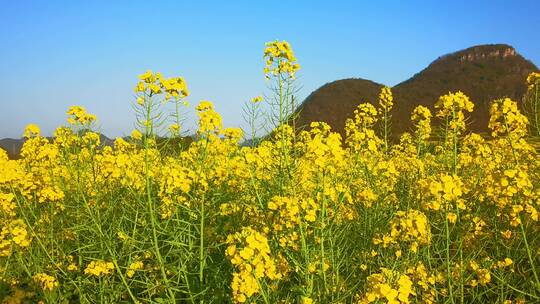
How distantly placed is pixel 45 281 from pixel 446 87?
3401cm

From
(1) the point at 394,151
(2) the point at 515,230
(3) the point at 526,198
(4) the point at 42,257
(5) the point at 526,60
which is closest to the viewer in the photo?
(3) the point at 526,198

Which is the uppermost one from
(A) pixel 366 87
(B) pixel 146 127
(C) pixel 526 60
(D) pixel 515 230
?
(C) pixel 526 60

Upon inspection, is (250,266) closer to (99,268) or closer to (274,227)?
(274,227)

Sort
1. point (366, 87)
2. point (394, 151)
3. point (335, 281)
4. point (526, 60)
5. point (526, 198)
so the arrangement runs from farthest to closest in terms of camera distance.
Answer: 1. point (526, 60)
2. point (366, 87)
3. point (394, 151)
4. point (526, 198)
5. point (335, 281)

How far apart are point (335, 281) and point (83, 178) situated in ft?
7.59

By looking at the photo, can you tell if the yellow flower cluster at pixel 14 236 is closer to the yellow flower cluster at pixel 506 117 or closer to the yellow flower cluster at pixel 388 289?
the yellow flower cluster at pixel 388 289

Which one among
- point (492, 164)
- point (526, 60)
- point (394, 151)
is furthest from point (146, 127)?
point (526, 60)

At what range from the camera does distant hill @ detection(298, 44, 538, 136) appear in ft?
96.7

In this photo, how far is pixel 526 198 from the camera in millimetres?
3537

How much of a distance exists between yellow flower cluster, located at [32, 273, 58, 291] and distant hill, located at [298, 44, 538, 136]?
22529 mm

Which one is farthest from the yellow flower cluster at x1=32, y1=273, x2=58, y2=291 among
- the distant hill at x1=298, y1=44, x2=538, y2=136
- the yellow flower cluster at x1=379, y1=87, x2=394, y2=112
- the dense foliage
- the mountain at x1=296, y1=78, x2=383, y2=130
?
the mountain at x1=296, y1=78, x2=383, y2=130

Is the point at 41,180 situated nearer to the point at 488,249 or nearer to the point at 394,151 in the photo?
the point at 488,249

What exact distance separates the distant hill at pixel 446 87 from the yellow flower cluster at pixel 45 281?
22529mm

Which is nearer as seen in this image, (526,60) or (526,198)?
(526,198)
